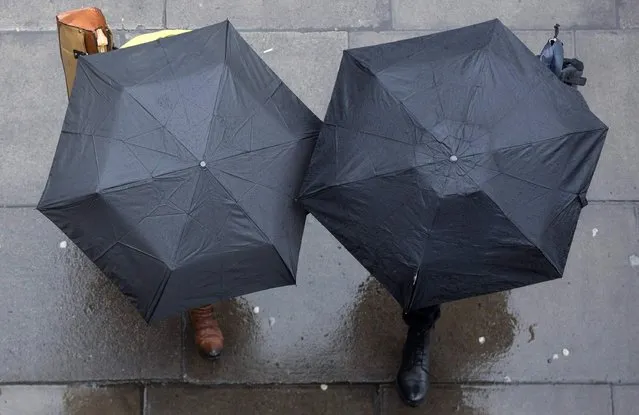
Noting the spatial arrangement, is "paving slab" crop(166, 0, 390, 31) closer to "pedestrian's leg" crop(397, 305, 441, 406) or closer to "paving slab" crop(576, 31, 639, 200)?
"paving slab" crop(576, 31, 639, 200)

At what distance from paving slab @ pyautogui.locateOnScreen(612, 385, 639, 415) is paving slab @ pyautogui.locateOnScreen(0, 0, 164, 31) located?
→ 163 inches

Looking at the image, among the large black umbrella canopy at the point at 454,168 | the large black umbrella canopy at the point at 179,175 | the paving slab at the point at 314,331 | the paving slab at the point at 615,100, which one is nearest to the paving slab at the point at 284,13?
the paving slab at the point at 615,100

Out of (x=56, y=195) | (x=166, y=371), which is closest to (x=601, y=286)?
(x=166, y=371)

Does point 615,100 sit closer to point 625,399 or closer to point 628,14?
point 628,14

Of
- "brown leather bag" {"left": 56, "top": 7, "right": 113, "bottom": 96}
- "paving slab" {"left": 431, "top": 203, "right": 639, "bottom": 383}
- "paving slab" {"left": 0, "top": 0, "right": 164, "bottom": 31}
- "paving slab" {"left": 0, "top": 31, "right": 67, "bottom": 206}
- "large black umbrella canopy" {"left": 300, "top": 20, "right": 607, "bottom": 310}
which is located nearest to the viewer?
"large black umbrella canopy" {"left": 300, "top": 20, "right": 607, "bottom": 310}

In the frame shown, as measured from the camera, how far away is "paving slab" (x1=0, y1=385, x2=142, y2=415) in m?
5.73

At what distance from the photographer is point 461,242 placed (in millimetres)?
4371

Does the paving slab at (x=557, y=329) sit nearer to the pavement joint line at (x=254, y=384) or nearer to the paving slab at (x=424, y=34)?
the pavement joint line at (x=254, y=384)

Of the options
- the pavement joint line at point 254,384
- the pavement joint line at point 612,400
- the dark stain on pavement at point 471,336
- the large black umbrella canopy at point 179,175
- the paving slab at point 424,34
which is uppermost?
the paving slab at point 424,34

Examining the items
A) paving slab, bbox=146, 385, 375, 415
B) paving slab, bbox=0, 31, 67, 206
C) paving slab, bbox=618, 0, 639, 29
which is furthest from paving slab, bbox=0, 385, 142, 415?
paving slab, bbox=618, 0, 639, 29

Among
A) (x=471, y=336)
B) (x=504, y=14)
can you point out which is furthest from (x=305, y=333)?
(x=504, y=14)

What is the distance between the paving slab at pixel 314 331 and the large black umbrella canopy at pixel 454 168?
147cm

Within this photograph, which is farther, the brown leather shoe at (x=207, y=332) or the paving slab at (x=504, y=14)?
the paving slab at (x=504, y=14)

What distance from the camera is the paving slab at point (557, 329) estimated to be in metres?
5.92
